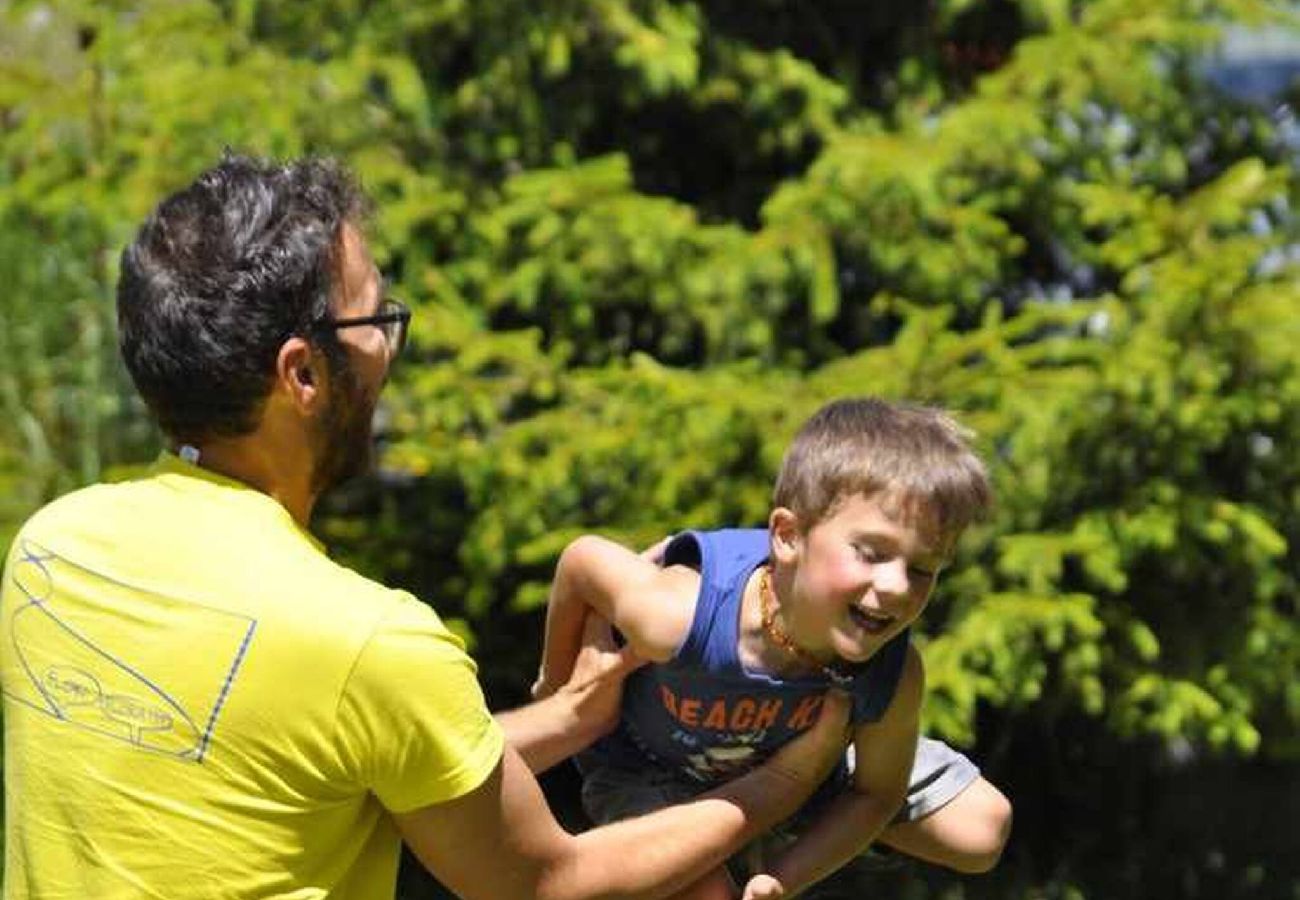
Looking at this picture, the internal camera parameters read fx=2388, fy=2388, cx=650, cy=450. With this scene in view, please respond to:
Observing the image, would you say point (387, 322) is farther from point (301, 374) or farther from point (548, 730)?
point (548, 730)

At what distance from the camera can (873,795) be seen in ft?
11.1

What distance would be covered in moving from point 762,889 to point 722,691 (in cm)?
28

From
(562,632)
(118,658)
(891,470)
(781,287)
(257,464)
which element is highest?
(257,464)

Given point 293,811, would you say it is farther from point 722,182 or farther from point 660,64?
point 722,182

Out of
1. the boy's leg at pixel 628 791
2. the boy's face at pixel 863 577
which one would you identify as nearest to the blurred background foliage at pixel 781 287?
the boy's leg at pixel 628 791

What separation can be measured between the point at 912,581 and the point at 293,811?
1.00 metres

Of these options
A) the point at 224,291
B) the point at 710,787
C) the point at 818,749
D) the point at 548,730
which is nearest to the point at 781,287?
the point at 710,787

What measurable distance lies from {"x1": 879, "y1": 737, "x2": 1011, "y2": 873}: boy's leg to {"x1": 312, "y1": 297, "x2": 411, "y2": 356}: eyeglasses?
4.21 feet

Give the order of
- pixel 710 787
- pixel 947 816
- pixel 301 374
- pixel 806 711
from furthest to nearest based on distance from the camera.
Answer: pixel 947 816
pixel 710 787
pixel 806 711
pixel 301 374

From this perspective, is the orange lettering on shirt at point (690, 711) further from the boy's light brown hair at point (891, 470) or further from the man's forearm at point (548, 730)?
the boy's light brown hair at point (891, 470)

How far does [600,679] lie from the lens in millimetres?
3363

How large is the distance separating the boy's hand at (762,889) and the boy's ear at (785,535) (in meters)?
0.43

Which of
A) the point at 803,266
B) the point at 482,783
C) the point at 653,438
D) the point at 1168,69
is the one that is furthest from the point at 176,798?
the point at 1168,69

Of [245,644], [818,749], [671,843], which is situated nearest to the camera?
[245,644]
